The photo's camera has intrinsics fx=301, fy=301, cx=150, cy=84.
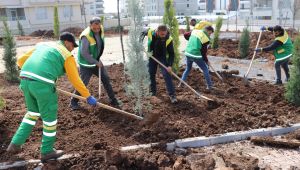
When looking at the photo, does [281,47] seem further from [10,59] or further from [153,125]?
[10,59]

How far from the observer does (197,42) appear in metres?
6.91

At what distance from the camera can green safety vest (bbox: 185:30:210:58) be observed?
22.6 feet

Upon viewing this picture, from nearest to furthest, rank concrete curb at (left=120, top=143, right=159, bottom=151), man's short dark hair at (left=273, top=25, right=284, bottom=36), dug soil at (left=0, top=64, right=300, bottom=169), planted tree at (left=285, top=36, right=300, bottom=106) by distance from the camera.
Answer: dug soil at (left=0, top=64, right=300, bottom=169), concrete curb at (left=120, top=143, right=159, bottom=151), planted tree at (left=285, top=36, right=300, bottom=106), man's short dark hair at (left=273, top=25, right=284, bottom=36)

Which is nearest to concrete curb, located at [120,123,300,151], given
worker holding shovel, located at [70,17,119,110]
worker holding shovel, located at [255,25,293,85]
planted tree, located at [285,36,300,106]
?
planted tree, located at [285,36,300,106]

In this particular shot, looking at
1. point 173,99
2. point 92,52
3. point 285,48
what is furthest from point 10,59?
point 285,48

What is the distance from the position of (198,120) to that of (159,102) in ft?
3.89

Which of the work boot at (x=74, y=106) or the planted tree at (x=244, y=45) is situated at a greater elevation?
the planted tree at (x=244, y=45)

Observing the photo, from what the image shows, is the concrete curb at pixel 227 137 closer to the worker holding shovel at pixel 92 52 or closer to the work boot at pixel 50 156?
the work boot at pixel 50 156

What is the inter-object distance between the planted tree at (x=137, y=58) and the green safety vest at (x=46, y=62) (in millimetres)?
1338

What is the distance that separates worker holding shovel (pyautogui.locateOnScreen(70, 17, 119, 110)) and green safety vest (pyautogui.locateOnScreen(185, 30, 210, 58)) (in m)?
2.20

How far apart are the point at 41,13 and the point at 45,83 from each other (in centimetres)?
3756

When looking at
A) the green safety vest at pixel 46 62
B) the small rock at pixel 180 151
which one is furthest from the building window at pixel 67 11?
the small rock at pixel 180 151

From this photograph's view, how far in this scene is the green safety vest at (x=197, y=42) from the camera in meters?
6.88

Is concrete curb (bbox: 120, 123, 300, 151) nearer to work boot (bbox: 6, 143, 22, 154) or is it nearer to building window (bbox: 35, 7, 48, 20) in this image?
work boot (bbox: 6, 143, 22, 154)
